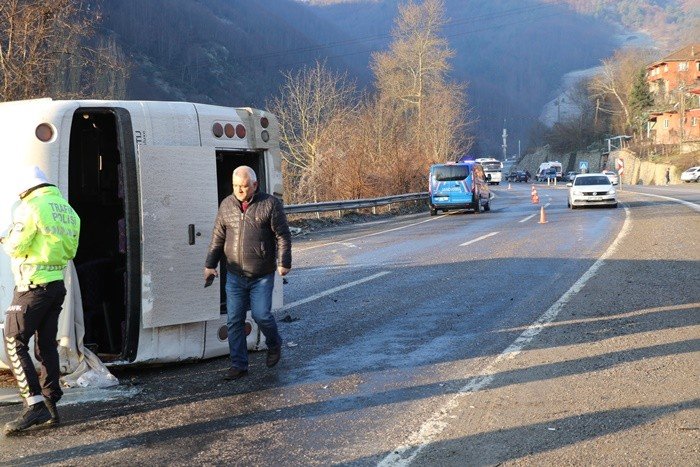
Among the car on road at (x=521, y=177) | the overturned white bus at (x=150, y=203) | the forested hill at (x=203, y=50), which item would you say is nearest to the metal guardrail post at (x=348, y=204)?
the overturned white bus at (x=150, y=203)

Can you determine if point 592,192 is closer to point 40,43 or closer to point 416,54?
point 40,43

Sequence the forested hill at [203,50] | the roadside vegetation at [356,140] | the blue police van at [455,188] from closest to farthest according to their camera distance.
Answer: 1. the blue police van at [455,188]
2. the roadside vegetation at [356,140]
3. the forested hill at [203,50]

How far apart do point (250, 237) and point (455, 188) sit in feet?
83.6

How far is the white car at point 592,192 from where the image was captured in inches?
1168

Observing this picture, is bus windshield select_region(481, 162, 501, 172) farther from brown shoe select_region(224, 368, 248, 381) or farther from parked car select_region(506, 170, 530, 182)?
brown shoe select_region(224, 368, 248, 381)

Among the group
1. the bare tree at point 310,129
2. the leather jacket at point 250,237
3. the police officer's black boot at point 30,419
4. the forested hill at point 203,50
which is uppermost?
the forested hill at point 203,50

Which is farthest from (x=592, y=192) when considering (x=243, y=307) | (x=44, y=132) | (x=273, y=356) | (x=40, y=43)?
(x=44, y=132)

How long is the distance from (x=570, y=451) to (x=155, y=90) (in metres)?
104

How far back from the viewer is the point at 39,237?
548 centimetres

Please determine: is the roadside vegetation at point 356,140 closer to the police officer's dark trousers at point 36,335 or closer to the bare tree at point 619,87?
the police officer's dark trousers at point 36,335

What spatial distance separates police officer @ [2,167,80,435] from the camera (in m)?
5.43

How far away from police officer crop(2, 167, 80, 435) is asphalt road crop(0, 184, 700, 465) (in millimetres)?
263

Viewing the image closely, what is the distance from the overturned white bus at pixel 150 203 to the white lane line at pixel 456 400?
2229mm

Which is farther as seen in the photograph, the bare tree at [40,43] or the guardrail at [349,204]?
the guardrail at [349,204]
